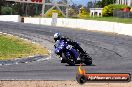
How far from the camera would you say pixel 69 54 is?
59.8 ft

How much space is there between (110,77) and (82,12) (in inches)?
3067

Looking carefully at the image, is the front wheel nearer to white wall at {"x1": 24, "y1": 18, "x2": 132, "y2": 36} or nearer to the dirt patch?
the dirt patch

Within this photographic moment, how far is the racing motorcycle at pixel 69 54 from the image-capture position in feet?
58.3

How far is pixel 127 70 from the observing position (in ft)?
57.7

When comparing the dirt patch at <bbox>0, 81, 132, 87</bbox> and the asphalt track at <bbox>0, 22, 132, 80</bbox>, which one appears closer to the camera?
the dirt patch at <bbox>0, 81, 132, 87</bbox>

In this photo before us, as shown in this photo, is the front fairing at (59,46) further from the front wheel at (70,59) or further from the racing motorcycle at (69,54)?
the front wheel at (70,59)

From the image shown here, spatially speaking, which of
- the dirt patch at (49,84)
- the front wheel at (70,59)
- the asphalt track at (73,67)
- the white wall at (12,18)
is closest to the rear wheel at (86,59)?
the asphalt track at (73,67)

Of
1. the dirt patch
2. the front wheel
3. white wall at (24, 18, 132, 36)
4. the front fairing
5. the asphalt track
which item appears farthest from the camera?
white wall at (24, 18, 132, 36)

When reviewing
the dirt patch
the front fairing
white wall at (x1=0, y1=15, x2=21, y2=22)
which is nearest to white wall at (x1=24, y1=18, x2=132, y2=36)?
white wall at (x1=0, y1=15, x2=21, y2=22)

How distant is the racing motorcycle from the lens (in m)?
17.8

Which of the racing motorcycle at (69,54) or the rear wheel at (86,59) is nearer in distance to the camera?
the racing motorcycle at (69,54)

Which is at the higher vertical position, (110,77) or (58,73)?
(110,77)

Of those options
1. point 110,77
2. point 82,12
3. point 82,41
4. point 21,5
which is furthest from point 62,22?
point 21,5

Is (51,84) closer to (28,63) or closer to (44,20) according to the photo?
(28,63)
